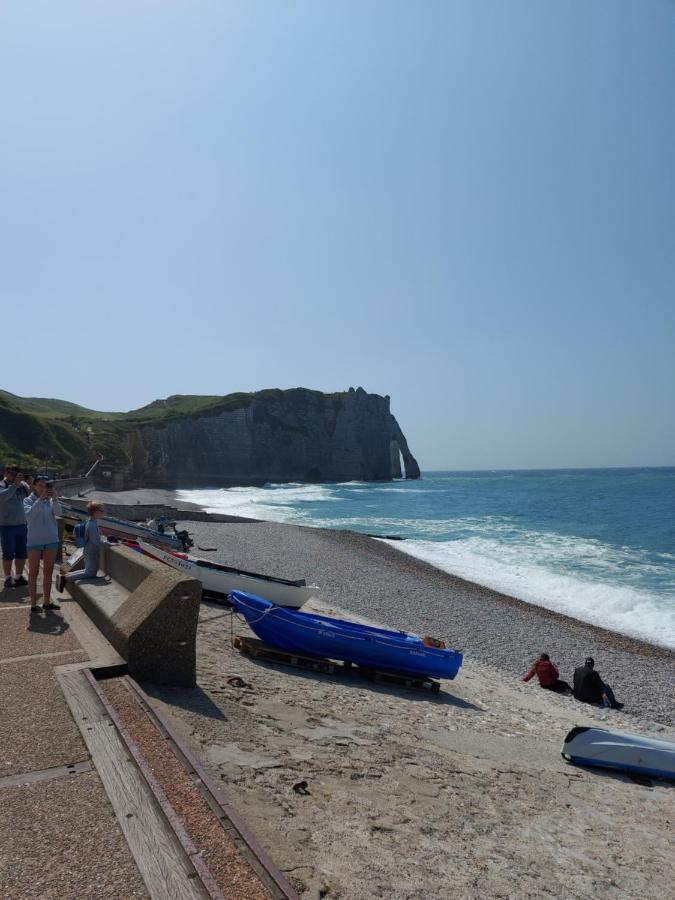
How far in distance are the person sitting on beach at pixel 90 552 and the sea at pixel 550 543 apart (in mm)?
17669

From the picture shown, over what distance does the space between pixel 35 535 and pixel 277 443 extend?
110804mm

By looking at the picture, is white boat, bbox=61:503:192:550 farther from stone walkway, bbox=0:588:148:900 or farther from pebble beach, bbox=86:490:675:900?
stone walkway, bbox=0:588:148:900

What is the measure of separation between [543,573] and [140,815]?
27.7 metres

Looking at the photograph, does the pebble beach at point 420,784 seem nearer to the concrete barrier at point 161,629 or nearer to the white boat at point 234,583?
the concrete barrier at point 161,629

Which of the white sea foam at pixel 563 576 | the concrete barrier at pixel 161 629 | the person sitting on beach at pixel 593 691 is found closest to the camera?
the concrete barrier at pixel 161 629

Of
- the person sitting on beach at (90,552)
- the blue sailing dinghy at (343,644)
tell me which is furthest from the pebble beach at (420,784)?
the person sitting on beach at (90,552)

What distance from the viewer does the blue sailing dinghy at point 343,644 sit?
1059cm

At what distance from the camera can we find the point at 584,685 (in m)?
12.5

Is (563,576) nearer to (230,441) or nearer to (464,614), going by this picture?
(464,614)

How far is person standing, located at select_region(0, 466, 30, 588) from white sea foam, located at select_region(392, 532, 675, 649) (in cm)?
1864

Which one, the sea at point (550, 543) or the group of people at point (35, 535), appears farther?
the sea at point (550, 543)

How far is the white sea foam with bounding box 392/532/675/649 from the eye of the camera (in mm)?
20859

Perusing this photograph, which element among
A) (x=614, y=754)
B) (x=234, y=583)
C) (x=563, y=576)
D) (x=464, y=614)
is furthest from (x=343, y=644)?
(x=563, y=576)

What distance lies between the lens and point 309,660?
→ 408 inches
